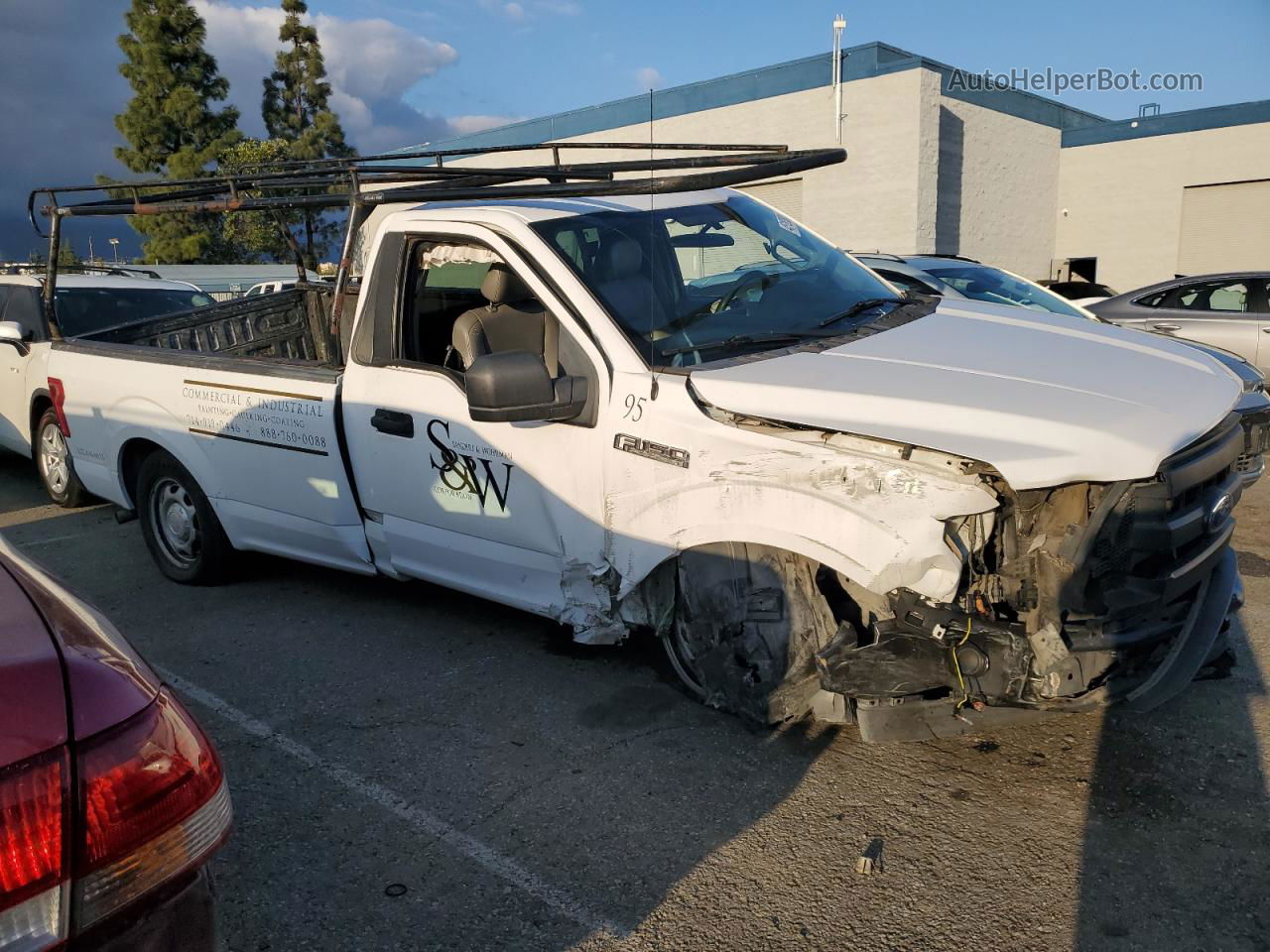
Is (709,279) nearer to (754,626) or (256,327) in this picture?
(754,626)

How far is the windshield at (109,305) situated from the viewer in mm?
8477

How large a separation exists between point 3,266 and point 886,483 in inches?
460

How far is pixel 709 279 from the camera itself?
13.6 feet

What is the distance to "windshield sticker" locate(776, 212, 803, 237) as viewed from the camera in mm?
4660

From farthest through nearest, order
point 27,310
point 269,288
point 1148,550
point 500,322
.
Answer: point 269,288 < point 27,310 < point 500,322 < point 1148,550

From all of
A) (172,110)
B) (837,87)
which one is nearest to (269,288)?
(837,87)

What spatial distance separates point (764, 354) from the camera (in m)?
3.58

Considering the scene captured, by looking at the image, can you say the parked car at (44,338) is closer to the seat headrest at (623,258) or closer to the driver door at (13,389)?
the driver door at (13,389)

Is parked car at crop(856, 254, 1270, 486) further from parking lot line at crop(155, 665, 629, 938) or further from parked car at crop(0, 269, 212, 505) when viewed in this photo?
parked car at crop(0, 269, 212, 505)

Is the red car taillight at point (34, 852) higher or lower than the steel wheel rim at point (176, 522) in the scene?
higher

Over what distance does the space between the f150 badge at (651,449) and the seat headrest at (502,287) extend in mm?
996

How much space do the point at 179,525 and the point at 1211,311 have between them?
10.3 m

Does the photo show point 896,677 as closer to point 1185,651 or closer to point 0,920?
point 1185,651

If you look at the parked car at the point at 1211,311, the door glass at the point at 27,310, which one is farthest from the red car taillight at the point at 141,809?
the parked car at the point at 1211,311
